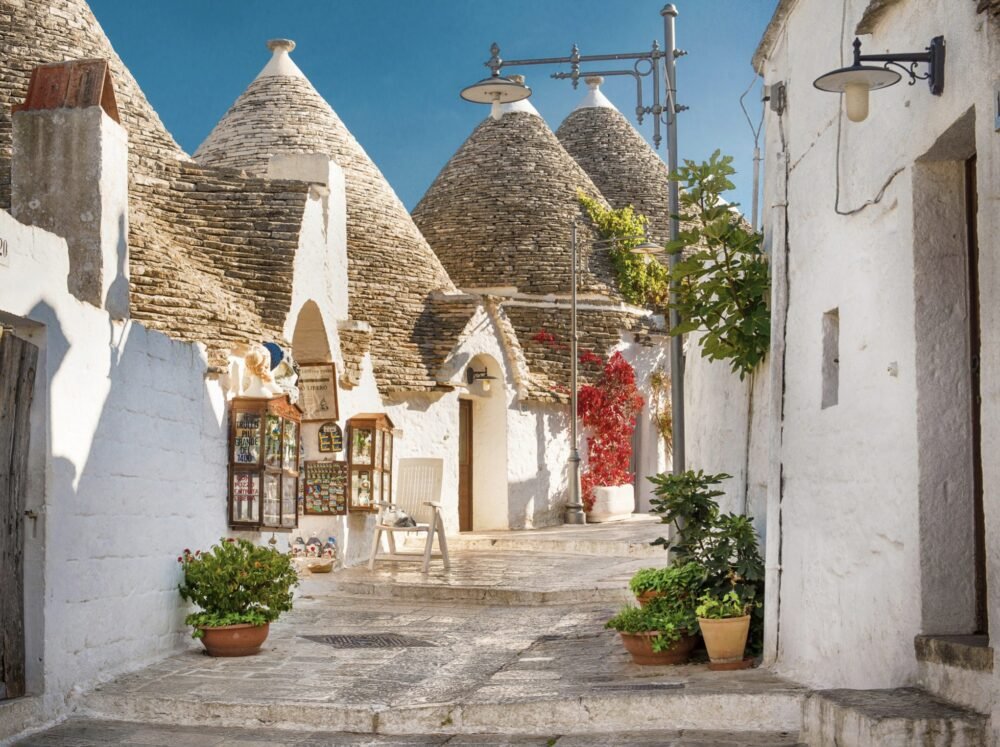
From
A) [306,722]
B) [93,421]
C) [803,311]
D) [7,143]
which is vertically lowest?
[306,722]

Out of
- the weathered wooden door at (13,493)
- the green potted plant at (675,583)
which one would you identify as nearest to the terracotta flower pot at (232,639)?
the weathered wooden door at (13,493)

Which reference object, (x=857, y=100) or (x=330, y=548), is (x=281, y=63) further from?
(x=857, y=100)

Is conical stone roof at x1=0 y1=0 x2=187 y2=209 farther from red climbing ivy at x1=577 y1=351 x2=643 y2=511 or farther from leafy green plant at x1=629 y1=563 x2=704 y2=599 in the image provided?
red climbing ivy at x1=577 y1=351 x2=643 y2=511

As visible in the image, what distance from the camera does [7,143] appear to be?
15078mm

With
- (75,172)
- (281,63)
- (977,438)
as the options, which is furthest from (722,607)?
(281,63)

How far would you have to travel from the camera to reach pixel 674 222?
11.0m

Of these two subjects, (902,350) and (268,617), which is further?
(268,617)

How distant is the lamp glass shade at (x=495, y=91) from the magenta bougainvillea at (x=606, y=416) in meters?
12.9

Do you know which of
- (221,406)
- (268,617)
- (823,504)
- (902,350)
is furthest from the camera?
(221,406)

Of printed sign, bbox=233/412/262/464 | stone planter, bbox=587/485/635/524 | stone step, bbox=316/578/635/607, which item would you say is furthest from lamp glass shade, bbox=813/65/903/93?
stone planter, bbox=587/485/635/524

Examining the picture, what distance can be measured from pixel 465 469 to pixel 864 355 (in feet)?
57.6

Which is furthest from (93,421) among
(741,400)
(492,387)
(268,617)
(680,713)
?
(492,387)

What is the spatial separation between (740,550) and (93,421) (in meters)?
4.11

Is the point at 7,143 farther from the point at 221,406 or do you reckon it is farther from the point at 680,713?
the point at 680,713
